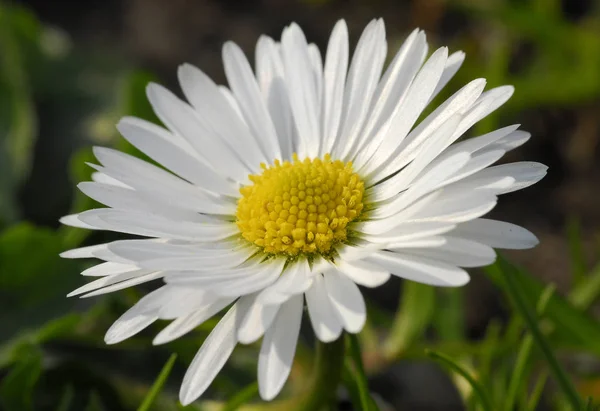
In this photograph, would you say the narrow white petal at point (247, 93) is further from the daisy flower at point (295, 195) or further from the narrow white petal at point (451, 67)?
the narrow white petal at point (451, 67)

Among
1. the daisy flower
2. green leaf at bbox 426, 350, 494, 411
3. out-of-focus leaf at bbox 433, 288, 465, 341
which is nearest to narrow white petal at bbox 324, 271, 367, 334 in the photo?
the daisy flower

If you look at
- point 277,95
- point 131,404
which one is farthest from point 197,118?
point 131,404

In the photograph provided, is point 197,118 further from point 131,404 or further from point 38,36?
point 38,36

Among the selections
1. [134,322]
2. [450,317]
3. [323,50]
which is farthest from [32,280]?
[323,50]

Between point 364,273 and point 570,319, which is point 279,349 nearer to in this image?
point 364,273

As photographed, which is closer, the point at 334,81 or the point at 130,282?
the point at 130,282
